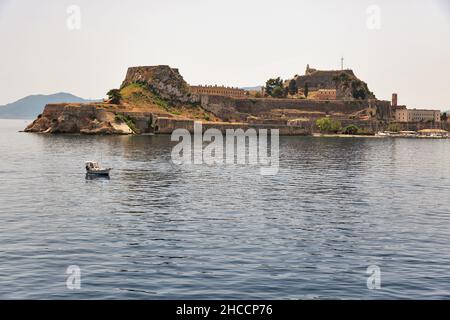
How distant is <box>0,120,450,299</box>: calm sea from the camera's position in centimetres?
2511

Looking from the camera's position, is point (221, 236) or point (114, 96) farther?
point (114, 96)

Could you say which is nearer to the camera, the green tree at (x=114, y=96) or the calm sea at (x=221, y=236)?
the calm sea at (x=221, y=236)

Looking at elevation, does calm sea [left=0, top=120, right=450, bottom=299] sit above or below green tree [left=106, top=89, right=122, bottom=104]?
below

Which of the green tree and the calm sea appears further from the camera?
the green tree

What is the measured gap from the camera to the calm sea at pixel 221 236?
25109 mm

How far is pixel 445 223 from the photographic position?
40750 millimetres

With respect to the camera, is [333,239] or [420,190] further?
[420,190]

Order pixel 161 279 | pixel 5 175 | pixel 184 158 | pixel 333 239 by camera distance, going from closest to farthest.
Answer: pixel 161 279, pixel 333 239, pixel 5 175, pixel 184 158

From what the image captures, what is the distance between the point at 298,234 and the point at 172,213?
10.5m

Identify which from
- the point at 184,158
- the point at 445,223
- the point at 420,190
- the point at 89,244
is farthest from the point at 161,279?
the point at 184,158

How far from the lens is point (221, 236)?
114 ft

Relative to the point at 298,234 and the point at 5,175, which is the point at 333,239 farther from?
the point at 5,175

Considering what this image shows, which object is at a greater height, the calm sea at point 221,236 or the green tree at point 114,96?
the green tree at point 114,96

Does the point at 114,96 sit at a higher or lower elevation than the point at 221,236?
higher
